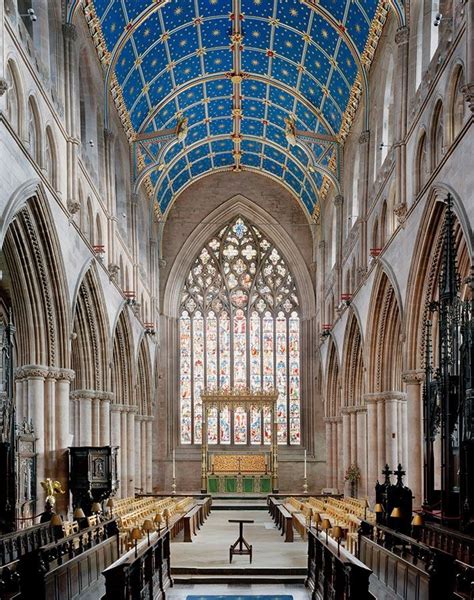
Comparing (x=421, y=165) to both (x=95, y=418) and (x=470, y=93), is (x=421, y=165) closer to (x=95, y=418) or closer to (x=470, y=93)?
(x=470, y=93)

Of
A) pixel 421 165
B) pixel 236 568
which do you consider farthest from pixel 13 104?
pixel 236 568

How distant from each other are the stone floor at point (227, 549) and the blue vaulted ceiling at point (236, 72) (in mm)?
14461

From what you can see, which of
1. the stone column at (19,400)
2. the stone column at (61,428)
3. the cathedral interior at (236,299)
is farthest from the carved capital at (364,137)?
the stone column at (19,400)

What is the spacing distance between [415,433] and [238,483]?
67.5ft

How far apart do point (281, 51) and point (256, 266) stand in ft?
50.8

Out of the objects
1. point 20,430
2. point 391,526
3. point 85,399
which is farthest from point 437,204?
point 85,399

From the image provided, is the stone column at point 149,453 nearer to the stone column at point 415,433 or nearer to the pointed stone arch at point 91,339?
the pointed stone arch at point 91,339

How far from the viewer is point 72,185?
23.0 meters

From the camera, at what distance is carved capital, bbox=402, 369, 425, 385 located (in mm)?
21797

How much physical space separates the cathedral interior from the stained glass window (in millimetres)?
115

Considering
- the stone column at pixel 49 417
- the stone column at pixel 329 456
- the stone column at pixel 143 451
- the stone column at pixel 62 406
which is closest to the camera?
the stone column at pixel 49 417

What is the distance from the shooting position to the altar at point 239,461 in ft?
137

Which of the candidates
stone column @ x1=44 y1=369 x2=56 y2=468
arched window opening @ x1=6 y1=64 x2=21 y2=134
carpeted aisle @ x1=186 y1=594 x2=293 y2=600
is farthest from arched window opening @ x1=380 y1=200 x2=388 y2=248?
carpeted aisle @ x1=186 y1=594 x2=293 y2=600

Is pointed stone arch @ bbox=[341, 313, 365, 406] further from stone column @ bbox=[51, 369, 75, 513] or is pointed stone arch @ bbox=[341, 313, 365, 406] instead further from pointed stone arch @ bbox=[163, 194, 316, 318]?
stone column @ bbox=[51, 369, 75, 513]
